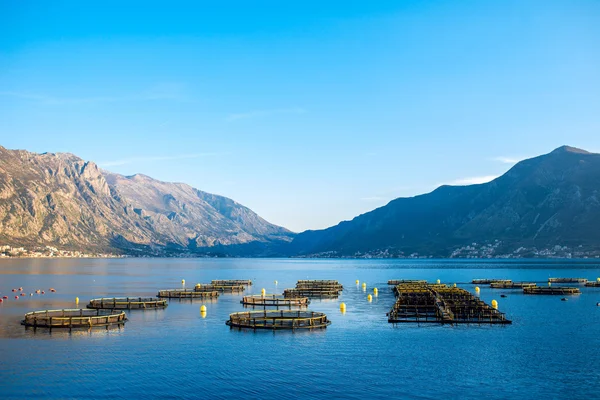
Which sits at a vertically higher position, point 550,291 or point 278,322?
point 278,322

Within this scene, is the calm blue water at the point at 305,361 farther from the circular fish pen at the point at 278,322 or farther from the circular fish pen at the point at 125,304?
the circular fish pen at the point at 125,304

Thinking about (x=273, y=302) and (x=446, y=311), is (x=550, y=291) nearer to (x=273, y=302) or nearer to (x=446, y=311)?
(x=446, y=311)

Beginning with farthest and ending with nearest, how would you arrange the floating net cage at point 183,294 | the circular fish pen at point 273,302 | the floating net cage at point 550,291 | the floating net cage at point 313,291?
the floating net cage at point 550,291
the floating net cage at point 313,291
the floating net cage at point 183,294
the circular fish pen at point 273,302

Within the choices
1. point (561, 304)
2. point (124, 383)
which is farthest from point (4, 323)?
point (561, 304)

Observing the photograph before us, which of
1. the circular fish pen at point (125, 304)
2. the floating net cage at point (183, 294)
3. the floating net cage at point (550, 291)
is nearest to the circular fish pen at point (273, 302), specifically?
the floating net cage at point (183, 294)

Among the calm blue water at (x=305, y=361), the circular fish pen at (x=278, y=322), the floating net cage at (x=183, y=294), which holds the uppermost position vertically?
the floating net cage at (x=183, y=294)

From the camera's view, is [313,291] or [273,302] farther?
[313,291]

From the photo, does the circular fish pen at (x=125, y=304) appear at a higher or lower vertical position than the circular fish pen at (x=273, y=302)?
higher

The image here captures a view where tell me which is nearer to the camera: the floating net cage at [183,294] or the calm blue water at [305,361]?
the calm blue water at [305,361]

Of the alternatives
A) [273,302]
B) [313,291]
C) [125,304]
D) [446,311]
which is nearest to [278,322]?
[446,311]

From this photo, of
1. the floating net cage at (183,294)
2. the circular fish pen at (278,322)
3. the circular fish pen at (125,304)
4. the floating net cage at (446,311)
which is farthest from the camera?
the floating net cage at (183,294)

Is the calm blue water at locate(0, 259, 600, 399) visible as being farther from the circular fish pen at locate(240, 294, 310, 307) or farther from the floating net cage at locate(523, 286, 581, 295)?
the floating net cage at locate(523, 286, 581, 295)

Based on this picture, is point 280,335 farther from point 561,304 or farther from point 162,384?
point 561,304

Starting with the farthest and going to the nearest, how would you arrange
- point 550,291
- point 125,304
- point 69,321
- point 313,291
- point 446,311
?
1. point 550,291
2. point 313,291
3. point 125,304
4. point 446,311
5. point 69,321
